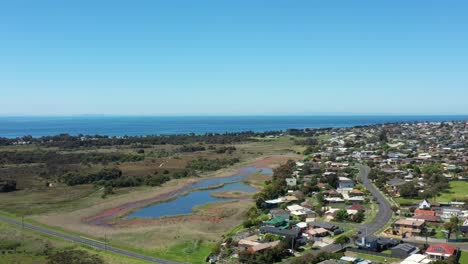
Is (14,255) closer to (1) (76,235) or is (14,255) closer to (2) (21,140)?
(1) (76,235)

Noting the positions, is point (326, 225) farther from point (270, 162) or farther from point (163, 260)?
point (270, 162)

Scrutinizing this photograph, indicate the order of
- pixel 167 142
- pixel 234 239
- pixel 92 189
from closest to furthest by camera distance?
pixel 234 239
pixel 92 189
pixel 167 142

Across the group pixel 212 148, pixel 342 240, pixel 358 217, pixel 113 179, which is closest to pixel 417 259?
pixel 342 240

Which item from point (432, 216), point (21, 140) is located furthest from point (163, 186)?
point (21, 140)

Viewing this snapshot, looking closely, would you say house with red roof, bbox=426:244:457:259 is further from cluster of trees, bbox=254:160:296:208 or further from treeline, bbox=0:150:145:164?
treeline, bbox=0:150:145:164

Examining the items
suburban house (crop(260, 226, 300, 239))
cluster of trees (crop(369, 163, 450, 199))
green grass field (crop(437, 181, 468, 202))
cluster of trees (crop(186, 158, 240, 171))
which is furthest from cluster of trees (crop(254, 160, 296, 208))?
cluster of trees (crop(186, 158, 240, 171))
